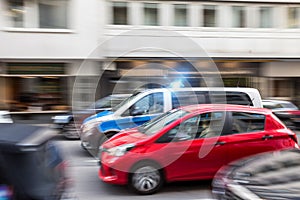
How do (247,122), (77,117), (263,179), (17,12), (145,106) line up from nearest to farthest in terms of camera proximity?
(263,179), (247,122), (145,106), (77,117), (17,12)

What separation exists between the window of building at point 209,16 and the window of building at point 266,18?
2436 mm

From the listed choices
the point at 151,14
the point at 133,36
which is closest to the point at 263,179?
the point at 133,36

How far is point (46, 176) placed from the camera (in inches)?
126

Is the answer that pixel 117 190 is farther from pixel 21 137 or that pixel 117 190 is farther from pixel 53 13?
pixel 53 13

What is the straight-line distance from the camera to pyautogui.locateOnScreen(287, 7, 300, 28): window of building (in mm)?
16969

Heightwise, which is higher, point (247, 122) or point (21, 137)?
point (21, 137)

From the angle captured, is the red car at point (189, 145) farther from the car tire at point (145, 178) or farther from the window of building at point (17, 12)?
the window of building at point (17, 12)

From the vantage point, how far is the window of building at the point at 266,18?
16891mm

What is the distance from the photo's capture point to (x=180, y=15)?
52.6 ft

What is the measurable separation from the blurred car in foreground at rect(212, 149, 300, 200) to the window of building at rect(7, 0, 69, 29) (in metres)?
12.3

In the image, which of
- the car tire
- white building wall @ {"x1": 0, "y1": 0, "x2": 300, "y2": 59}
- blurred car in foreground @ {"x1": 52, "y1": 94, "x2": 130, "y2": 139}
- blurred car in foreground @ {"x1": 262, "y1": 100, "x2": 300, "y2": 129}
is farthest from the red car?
white building wall @ {"x1": 0, "y1": 0, "x2": 300, "y2": 59}

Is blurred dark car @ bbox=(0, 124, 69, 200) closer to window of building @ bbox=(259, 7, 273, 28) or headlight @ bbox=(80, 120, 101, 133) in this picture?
headlight @ bbox=(80, 120, 101, 133)

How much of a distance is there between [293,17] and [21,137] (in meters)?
16.8

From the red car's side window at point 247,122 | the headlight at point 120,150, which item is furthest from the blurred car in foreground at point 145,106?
the headlight at point 120,150
